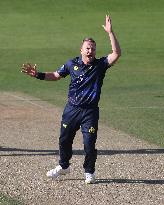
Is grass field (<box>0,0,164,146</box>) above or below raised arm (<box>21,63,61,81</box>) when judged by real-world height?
below

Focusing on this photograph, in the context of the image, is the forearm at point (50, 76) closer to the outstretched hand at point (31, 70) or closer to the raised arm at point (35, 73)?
the raised arm at point (35, 73)

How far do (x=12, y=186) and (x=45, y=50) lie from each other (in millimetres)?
30166

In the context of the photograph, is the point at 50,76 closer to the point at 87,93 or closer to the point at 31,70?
the point at 31,70

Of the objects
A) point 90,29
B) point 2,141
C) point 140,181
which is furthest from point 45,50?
point 140,181

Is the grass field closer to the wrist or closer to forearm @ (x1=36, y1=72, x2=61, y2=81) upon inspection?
forearm @ (x1=36, y1=72, x2=61, y2=81)

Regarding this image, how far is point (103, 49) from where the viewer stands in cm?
4034

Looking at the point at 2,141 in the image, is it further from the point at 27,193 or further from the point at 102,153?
the point at 27,193

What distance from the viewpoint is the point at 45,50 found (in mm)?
40219

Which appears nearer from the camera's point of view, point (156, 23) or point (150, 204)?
point (150, 204)

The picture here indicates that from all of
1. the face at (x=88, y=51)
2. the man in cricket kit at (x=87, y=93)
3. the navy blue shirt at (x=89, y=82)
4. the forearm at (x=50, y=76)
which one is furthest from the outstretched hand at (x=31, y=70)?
the face at (x=88, y=51)

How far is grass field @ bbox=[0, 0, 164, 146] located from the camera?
18.8m

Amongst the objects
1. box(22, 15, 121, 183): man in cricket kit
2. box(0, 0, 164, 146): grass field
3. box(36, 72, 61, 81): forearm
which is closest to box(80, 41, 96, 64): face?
box(22, 15, 121, 183): man in cricket kit

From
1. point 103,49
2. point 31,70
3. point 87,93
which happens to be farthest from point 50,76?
point 103,49

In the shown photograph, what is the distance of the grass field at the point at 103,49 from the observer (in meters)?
18.8
